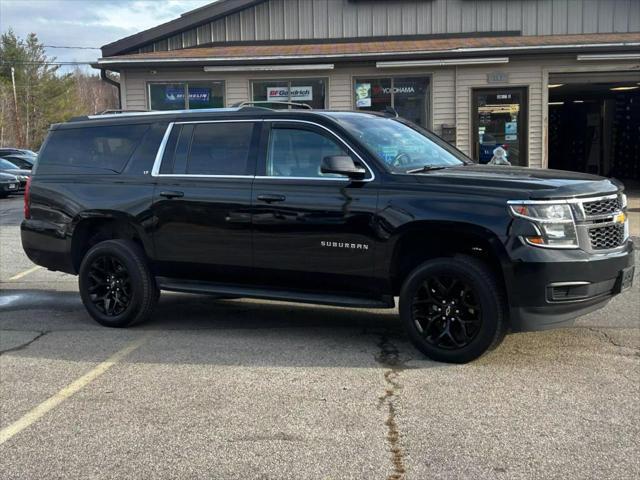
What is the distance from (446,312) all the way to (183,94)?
39.6 ft

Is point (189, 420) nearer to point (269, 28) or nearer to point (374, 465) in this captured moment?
point (374, 465)

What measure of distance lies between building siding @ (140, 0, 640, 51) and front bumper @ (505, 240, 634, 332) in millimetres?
13043

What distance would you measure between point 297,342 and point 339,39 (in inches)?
493

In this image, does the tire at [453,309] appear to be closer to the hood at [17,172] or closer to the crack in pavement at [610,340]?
the crack in pavement at [610,340]

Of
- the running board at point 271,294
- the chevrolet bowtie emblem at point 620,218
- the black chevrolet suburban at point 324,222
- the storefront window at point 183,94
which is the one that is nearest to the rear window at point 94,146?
the black chevrolet suburban at point 324,222

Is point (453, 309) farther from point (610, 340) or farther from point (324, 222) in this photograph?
point (610, 340)

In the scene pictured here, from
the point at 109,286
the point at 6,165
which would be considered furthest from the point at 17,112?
the point at 109,286

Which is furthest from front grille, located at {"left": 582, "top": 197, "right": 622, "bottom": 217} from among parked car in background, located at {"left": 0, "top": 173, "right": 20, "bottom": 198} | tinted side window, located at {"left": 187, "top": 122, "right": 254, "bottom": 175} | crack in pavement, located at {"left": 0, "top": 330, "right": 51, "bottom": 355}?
parked car in background, located at {"left": 0, "top": 173, "right": 20, "bottom": 198}

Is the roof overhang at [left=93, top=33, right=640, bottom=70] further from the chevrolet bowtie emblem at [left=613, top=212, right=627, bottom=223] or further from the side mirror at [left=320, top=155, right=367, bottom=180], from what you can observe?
the chevrolet bowtie emblem at [left=613, top=212, right=627, bottom=223]

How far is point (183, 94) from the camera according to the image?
51.6 feet

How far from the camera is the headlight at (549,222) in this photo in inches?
183

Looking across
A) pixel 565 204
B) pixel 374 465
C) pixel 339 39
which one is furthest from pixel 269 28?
pixel 374 465

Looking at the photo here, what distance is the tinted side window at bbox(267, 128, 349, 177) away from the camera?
5.59 m

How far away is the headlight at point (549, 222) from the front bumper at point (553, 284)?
0.06m
